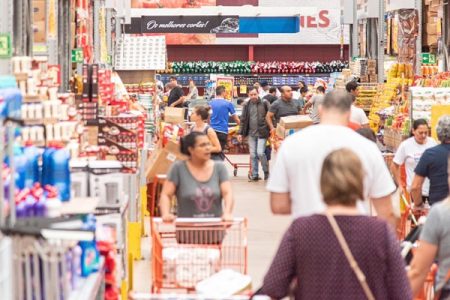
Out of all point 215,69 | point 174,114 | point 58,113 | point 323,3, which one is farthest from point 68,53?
point 323,3

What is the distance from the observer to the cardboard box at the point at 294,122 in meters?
18.0

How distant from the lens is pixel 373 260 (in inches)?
184

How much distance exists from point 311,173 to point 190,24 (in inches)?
992

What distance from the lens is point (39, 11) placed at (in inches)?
432

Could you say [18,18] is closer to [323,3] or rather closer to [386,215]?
[386,215]

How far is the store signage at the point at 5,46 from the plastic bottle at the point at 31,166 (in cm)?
246

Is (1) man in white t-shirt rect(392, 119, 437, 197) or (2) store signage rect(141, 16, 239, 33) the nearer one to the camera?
(1) man in white t-shirt rect(392, 119, 437, 197)

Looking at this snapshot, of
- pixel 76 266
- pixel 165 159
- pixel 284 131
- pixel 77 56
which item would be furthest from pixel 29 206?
pixel 284 131

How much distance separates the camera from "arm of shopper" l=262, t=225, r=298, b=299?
4.70 meters

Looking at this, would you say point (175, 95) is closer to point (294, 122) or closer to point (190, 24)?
point (190, 24)

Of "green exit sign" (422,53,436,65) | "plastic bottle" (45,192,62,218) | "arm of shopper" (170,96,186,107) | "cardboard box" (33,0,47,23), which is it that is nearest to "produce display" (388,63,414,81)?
"green exit sign" (422,53,436,65)

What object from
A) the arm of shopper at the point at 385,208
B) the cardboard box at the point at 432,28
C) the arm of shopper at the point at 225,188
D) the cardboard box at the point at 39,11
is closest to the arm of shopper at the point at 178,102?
the cardboard box at the point at 432,28

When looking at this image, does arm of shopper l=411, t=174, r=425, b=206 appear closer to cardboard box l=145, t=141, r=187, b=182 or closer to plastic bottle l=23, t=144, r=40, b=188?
cardboard box l=145, t=141, r=187, b=182

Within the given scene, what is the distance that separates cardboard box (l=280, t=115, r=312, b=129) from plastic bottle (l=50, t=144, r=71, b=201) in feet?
37.8
